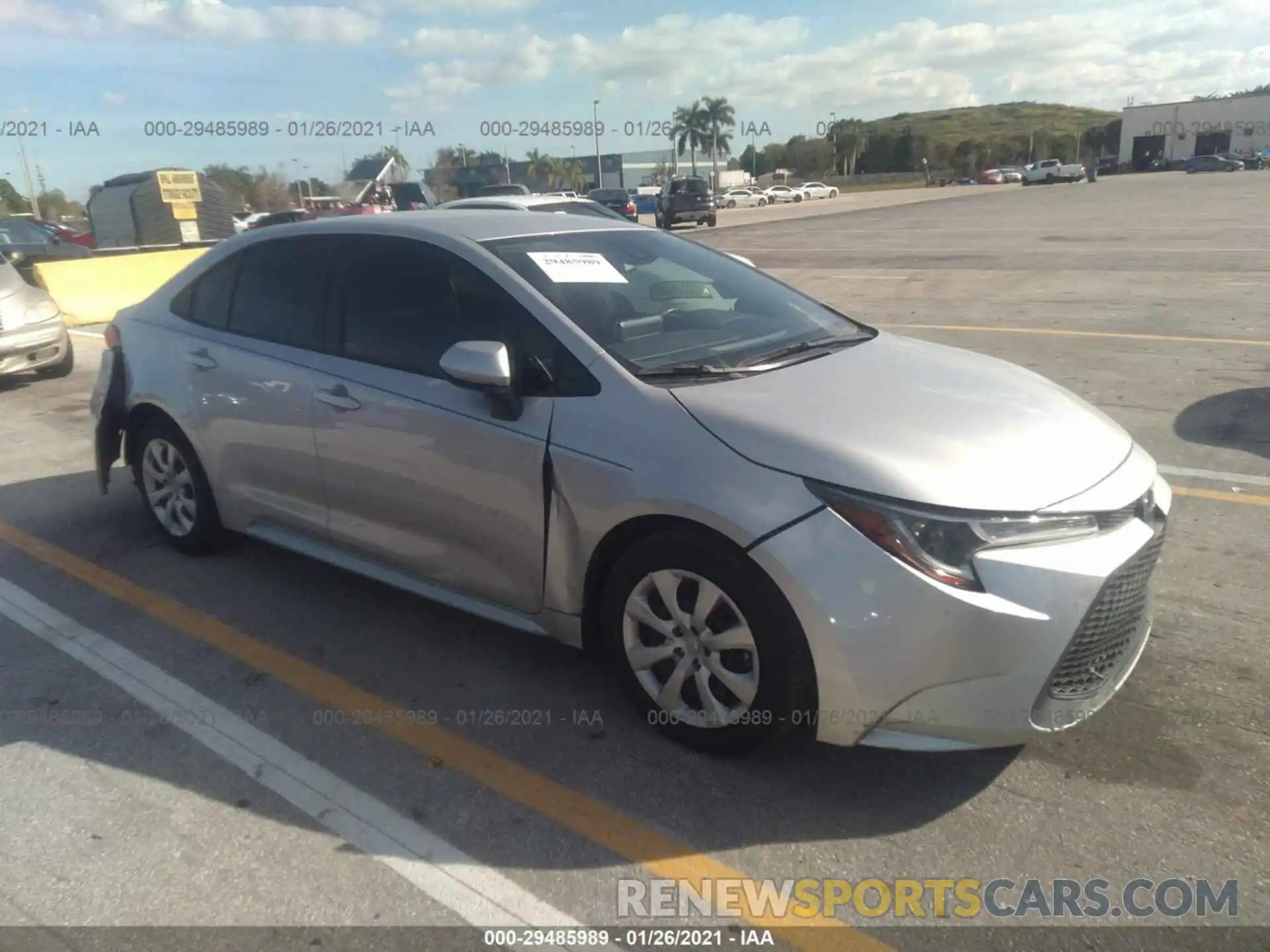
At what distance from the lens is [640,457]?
2961mm

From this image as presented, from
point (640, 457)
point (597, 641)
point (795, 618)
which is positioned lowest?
point (597, 641)

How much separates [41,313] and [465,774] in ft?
28.0

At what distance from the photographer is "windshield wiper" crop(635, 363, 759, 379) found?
3.20 metres

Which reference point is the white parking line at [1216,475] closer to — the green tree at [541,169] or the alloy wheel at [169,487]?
the alloy wheel at [169,487]

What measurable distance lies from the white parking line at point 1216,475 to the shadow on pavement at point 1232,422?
43 centimetres

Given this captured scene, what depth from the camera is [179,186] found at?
709 inches

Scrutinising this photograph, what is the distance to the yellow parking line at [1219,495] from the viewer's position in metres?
5.02

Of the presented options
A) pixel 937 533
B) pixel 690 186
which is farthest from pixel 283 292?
pixel 690 186

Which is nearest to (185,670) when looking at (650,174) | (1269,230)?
(1269,230)

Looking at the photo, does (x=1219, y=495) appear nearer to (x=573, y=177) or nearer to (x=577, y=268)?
(x=577, y=268)

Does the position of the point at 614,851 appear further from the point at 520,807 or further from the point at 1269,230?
the point at 1269,230

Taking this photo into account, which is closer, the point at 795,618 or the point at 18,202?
the point at 795,618

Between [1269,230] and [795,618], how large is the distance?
22.8 meters

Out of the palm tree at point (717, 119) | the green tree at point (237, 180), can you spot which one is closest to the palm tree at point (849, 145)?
the palm tree at point (717, 119)
